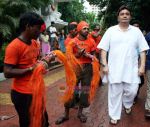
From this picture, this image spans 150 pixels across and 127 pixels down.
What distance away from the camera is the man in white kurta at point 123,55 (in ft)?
20.2

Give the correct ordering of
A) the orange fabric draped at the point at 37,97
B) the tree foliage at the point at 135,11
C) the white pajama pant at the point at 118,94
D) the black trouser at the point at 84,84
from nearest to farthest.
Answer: the orange fabric draped at the point at 37,97
the white pajama pant at the point at 118,94
the black trouser at the point at 84,84
the tree foliage at the point at 135,11

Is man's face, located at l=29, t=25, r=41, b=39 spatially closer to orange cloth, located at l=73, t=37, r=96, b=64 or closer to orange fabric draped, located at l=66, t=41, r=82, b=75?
orange fabric draped, located at l=66, t=41, r=82, b=75

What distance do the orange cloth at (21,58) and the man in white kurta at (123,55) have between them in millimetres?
2186

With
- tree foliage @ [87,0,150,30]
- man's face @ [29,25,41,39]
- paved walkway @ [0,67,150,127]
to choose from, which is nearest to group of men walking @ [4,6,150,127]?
paved walkway @ [0,67,150,127]

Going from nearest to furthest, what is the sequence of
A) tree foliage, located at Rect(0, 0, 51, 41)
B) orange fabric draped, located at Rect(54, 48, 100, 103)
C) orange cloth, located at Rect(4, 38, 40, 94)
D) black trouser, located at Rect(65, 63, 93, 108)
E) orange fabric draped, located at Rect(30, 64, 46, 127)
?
orange cloth, located at Rect(4, 38, 40, 94), orange fabric draped, located at Rect(30, 64, 46, 127), orange fabric draped, located at Rect(54, 48, 100, 103), black trouser, located at Rect(65, 63, 93, 108), tree foliage, located at Rect(0, 0, 51, 41)

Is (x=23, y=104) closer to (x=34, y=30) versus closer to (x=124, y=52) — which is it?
(x=34, y=30)

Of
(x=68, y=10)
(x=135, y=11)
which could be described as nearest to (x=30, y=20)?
(x=135, y=11)

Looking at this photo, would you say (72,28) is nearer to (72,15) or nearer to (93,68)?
(93,68)

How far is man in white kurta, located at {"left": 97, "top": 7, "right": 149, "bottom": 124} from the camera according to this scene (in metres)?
6.16

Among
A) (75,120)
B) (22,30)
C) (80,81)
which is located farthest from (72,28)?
(22,30)

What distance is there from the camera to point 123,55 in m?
6.15

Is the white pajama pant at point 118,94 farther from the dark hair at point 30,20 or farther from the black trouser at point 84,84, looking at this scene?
the dark hair at point 30,20

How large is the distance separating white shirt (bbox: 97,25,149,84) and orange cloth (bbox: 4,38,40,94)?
2.21 metres

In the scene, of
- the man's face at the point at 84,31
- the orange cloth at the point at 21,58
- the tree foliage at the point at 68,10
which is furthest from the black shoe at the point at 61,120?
the tree foliage at the point at 68,10
